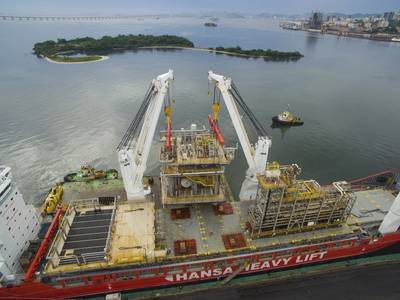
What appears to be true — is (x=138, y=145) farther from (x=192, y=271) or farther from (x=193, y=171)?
(x=192, y=271)

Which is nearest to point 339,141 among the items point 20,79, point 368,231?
point 368,231

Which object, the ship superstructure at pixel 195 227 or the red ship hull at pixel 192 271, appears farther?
the ship superstructure at pixel 195 227

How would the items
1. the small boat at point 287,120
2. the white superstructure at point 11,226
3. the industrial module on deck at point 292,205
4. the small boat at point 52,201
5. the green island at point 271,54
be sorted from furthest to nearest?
1. the green island at point 271,54
2. the small boat at point 287,120
3. the small boat at point 52,201
4. the industrial module on deck at point 292,205
5. the white superstructure at point 11,226

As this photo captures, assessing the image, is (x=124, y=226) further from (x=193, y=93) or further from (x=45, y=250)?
(x=193, y=93)

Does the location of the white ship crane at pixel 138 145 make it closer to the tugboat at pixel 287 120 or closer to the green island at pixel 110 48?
the tugboat at pixel 287 120

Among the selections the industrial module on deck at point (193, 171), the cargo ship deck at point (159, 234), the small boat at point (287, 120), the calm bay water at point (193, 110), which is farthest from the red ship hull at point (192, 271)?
the small boat at point (287, 120)

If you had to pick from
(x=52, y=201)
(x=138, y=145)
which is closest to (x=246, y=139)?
(x=138, y=145)
